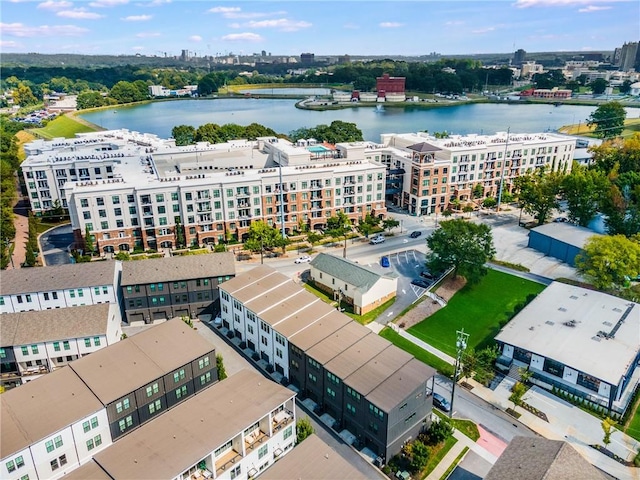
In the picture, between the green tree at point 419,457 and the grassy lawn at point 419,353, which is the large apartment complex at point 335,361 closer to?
the green tree at point 419,457

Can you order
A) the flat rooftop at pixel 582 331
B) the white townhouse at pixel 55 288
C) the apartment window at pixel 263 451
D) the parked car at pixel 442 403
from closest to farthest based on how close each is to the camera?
the apartment window at pixel 263 451 → the parked car at pixel 442 403 → the flat rooftop at pixel 582 331 → the white townhouse at pixel 55 288

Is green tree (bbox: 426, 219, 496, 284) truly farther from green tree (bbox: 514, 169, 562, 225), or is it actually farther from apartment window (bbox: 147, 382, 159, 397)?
apartment window (bbox: 147, 382, 159, 397)

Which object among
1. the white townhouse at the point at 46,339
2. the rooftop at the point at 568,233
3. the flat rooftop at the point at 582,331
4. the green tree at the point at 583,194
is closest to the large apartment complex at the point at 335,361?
the flat rooftop at the point at 582,331

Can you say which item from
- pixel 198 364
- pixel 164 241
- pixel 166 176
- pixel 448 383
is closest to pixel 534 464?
pixel 448 383

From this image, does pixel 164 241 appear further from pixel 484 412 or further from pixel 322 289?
pixel 484 412

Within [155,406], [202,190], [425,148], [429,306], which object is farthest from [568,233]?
[155,406]

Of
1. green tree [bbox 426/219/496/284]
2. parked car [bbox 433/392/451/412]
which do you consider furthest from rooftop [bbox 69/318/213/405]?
green tree [bbox 426/219/496/284]

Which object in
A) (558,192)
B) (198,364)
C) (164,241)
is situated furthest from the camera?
(558,192)
